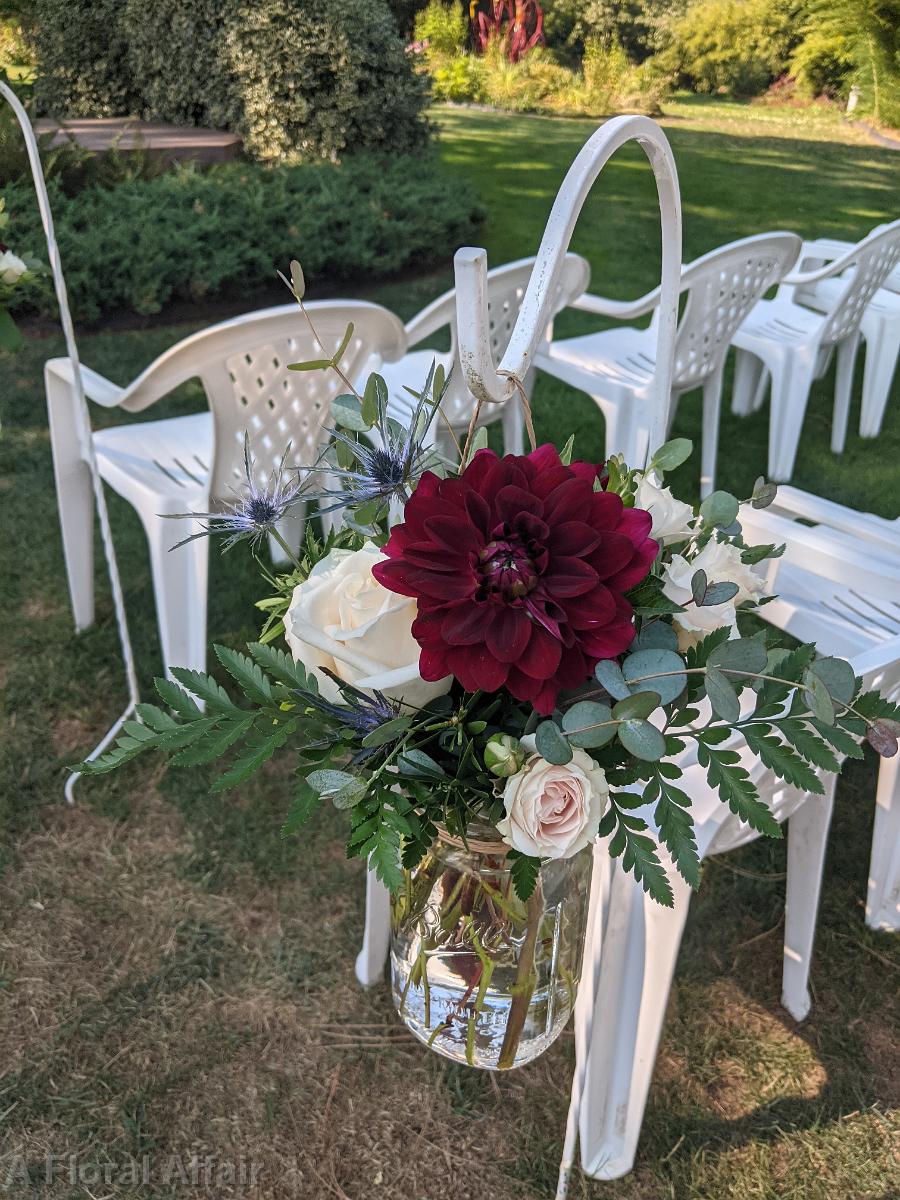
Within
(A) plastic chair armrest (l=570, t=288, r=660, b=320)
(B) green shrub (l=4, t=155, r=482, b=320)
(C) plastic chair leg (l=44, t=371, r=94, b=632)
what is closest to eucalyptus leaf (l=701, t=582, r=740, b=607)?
(C) plastic chair leg (l=44, t=371, r=94, b=632)

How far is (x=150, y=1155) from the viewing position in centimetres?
175

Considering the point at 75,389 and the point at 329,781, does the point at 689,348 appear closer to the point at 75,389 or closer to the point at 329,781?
the point at 75,389

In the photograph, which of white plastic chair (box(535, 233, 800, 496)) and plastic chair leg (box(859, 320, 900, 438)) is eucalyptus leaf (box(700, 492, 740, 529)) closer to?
white plastic chair (box(535, 233, 800, 496))

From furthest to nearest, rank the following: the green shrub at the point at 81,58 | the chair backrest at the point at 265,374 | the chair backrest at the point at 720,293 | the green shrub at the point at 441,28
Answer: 1. the green shrub at the point at 441,28
2. the green shrub at the point at 81,58
3. the chair backrest at the point at 720,293
4. the chair backrest at the point at 265,374

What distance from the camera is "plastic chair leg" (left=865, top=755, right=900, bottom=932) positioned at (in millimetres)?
1968

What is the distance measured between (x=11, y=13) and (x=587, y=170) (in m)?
9.23

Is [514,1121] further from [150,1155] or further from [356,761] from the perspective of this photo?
[356,761]

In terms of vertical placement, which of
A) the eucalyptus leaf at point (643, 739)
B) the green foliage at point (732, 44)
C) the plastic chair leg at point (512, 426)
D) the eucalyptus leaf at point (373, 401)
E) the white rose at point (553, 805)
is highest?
the green foliage at point (732, 44)

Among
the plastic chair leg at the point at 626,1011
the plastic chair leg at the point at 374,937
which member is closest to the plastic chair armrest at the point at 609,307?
the plastic chair leg at the point at 374,937

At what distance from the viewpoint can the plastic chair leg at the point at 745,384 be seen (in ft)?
15.2

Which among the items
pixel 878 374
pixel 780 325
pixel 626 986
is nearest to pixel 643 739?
pixel 626 986

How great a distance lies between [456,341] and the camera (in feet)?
9.89

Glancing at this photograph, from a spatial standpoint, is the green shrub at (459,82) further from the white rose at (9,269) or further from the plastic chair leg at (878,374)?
the white rose at (9,269)

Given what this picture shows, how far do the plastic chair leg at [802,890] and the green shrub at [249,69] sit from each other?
7.38m
